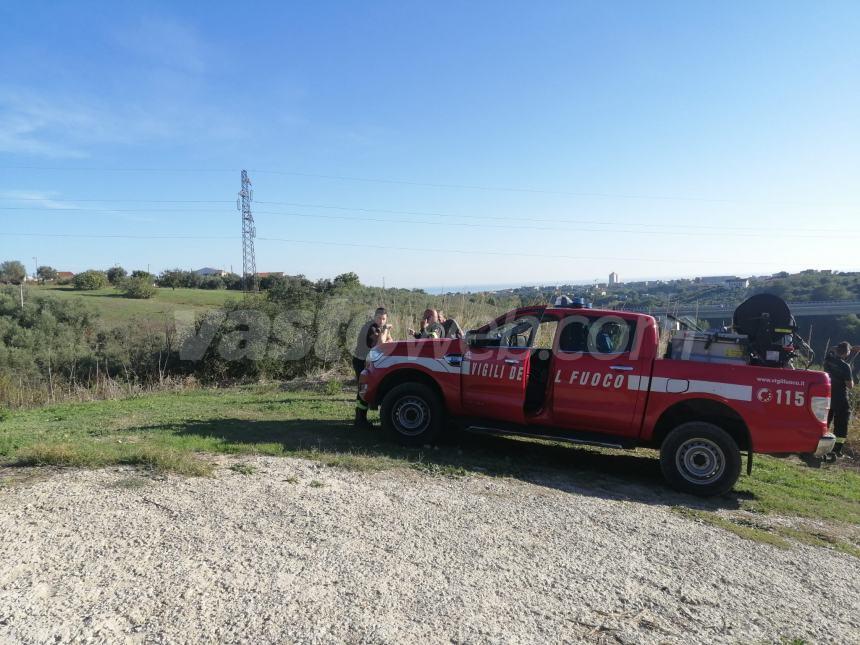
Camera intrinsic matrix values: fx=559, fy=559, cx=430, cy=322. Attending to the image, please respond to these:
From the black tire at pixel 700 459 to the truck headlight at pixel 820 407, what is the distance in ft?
2.82

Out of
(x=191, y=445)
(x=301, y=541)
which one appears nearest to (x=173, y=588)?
(x=301, y=541)

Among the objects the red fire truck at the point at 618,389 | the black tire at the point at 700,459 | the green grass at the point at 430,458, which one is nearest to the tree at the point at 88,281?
the green grass at the point at 430,458

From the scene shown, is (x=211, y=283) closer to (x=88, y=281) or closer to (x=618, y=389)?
(x=88, y=281)

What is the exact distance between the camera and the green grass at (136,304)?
3022cm

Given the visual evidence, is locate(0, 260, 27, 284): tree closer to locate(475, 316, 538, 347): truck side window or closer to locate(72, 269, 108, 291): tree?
locate(72, 269, 108, 291): tree

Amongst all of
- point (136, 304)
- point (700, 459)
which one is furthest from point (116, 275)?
point (700, 459)

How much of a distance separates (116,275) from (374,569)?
2333 inches

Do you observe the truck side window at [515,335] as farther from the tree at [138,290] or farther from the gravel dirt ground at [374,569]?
the tree at [138,290]

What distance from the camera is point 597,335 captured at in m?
6.87

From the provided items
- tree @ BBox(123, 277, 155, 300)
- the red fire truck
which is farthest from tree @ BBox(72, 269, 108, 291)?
the red fire truck

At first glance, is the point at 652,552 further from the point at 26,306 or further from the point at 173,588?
the point at 26,306

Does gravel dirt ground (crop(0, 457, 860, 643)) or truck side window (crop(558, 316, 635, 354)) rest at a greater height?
truck side window (crop(558, 316, 635, 354))

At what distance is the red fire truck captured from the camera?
20.1 ft

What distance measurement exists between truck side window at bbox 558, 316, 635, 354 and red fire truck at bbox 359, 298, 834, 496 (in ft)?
0.04
